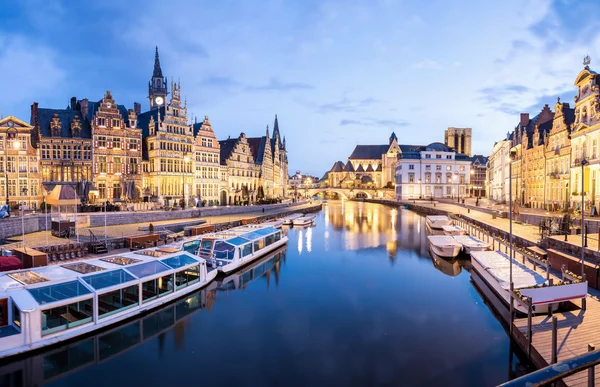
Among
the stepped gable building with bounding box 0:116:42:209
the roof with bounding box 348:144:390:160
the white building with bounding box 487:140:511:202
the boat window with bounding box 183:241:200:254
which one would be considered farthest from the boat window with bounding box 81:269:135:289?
the roof with bounding box 348:144:390:160

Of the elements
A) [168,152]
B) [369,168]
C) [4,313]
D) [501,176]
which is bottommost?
[4,313]

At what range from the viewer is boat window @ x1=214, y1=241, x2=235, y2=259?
79.2 feet

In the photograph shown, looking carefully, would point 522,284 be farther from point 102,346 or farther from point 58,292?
point 58,292

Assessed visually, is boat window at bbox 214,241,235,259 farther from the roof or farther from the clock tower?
the roof

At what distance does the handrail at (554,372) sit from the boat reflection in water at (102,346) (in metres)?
13.1

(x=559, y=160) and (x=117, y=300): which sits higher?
(x=559, y=160)

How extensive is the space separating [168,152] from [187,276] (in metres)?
31.4

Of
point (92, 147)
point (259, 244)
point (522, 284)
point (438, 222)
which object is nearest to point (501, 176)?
point (438, 222)

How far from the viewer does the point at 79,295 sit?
535 inches

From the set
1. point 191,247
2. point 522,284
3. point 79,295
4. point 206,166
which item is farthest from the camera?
point 206,166

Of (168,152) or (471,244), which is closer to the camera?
(471,244)

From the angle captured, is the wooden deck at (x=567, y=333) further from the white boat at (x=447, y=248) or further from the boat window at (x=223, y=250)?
the boat window at (x=223, y=250)

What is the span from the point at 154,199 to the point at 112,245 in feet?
78.1

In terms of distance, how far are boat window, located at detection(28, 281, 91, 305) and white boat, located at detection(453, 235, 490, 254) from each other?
2394 centimetres
